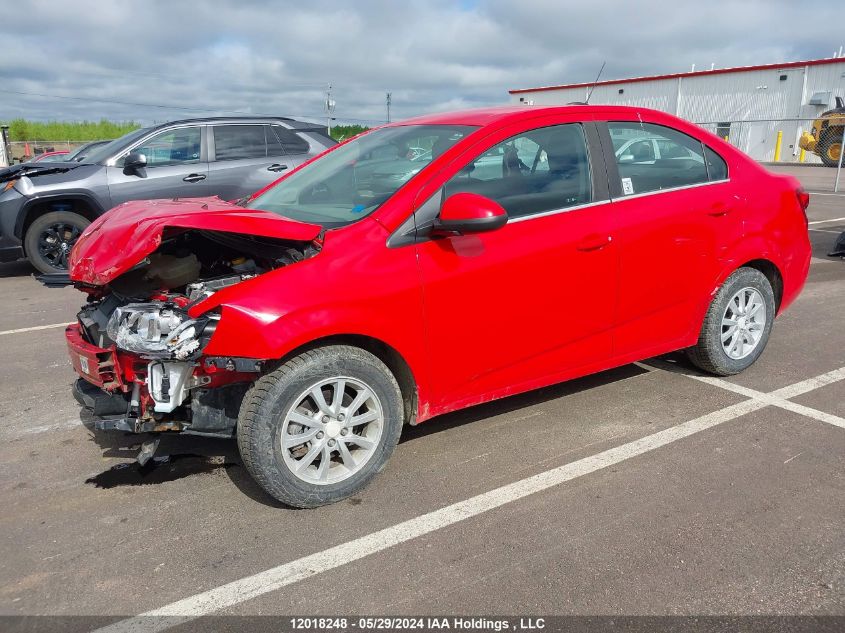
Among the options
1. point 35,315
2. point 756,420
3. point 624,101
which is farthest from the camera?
point 624,101

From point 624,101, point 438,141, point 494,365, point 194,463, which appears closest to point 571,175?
point 438,141

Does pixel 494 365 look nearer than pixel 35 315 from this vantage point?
Yes

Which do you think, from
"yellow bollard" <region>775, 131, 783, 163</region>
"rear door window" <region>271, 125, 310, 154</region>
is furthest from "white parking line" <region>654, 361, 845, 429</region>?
"yellow bollard" <region>775, 131, 783, 163</region>

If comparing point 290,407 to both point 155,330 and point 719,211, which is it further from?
point 719,211

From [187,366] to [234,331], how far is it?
31 centimetres

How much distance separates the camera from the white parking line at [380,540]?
8.21ft

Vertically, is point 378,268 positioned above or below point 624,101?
below

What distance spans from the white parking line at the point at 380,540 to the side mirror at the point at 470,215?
1266 mm

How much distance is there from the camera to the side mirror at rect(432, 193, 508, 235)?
3115 mm

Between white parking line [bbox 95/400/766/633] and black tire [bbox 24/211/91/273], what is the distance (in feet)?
23.8

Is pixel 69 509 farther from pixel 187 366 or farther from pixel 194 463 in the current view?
pixel 187 366

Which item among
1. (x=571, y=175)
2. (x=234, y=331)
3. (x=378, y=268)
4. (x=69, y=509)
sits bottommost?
(x=69, y=509)

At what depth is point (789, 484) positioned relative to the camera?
10.8ft

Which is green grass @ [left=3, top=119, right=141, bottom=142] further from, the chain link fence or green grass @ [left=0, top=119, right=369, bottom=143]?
the chain link fence
